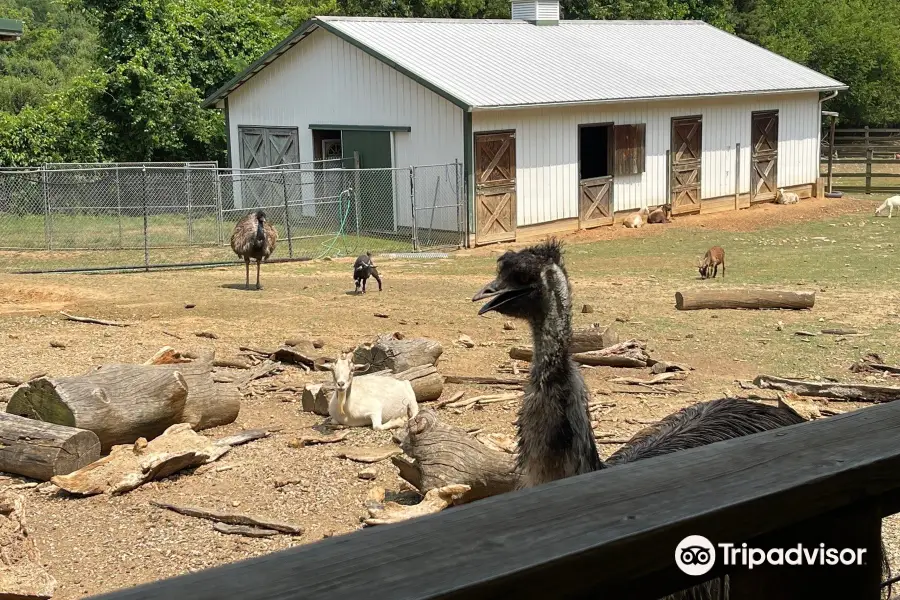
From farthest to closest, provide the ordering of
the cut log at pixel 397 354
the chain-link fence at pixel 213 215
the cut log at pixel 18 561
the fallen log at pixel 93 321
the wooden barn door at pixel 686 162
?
the wooden barn door at pixel 686 162 < the chain-link fence at pixel 213 215 < the fallen log at pixel 93 321 < the cut log at pixel 397 354 < the cut log at pixel 18 561

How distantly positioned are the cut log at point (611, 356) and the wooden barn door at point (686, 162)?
18.7m

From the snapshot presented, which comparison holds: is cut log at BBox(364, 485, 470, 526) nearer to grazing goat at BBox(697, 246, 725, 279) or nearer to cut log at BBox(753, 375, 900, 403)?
cut log at BBox(753, 375, 900, 403)

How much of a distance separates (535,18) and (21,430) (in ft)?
88.6

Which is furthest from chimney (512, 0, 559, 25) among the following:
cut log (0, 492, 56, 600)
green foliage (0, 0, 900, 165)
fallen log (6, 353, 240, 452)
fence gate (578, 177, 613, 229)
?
cut log (0, 492, 56, 600)

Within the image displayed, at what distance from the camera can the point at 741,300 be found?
15469 mm

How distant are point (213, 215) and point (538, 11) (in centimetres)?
1207

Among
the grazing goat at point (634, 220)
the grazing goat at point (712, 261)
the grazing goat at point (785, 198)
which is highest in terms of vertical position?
the grazing goat at point (785, 198)

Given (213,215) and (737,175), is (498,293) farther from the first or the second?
(737,175)

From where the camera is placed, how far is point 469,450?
7.46m

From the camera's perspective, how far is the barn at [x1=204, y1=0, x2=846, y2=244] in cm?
2544

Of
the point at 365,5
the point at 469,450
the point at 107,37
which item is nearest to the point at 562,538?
the point at 469,450

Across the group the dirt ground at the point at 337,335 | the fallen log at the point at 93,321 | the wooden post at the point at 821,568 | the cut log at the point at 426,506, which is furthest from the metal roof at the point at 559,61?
the wooden post at the point at 821,568

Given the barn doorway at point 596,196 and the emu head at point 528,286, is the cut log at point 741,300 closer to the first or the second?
the emu head at point 528,286

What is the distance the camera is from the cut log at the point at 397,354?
11344mm
